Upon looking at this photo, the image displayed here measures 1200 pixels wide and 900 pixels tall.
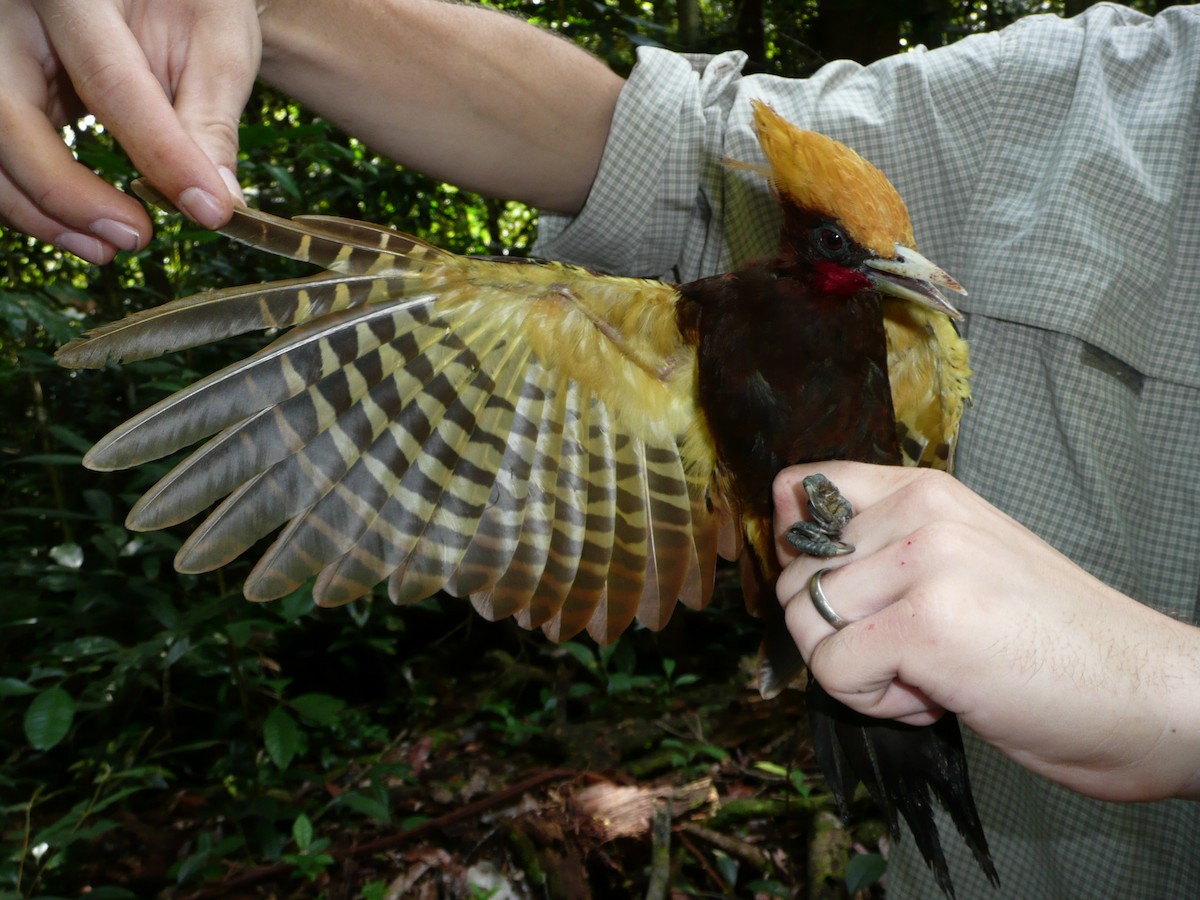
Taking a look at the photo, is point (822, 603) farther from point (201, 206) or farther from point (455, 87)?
point (455, 87)

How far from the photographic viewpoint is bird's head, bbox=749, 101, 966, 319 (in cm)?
152

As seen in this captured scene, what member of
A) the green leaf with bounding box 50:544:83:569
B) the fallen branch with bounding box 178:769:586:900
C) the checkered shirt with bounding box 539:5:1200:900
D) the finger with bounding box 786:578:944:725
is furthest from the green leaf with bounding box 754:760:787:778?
the green leaf with bounding box 50:544:83:569

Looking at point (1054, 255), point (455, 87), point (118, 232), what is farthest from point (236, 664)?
point (1054, 255)

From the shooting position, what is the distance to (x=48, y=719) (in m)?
2.03

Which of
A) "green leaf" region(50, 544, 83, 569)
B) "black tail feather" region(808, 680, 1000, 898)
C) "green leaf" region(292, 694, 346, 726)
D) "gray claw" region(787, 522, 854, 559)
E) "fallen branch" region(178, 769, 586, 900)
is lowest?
"fallen branch" region(178, 769, 586, 900)

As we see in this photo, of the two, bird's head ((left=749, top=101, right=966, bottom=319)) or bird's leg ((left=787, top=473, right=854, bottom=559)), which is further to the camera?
bird's head ((left=749, top=101, right=966, bottom=319))

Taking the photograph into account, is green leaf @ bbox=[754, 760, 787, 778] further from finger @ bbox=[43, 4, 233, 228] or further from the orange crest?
finger @ bbox=[43, 4, 233, 228]

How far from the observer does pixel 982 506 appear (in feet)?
3.79

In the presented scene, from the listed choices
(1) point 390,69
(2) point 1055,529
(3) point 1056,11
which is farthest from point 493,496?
(3) point 1056,11

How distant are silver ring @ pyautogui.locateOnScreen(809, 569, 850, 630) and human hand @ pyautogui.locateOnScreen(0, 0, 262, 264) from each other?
93 cm

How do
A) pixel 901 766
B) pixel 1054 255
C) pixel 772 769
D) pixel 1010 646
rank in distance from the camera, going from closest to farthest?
1. pixel 1010 646
2. pixel 901 766
3. pixel 1054 255
4. pixel 772 769

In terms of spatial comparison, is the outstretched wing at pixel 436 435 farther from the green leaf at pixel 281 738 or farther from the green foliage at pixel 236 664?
the green leaf at pixel 281 738

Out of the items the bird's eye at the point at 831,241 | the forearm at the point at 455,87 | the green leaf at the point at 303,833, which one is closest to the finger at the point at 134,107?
the forearm at the point at 455,87

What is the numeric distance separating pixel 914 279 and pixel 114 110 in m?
1.25
